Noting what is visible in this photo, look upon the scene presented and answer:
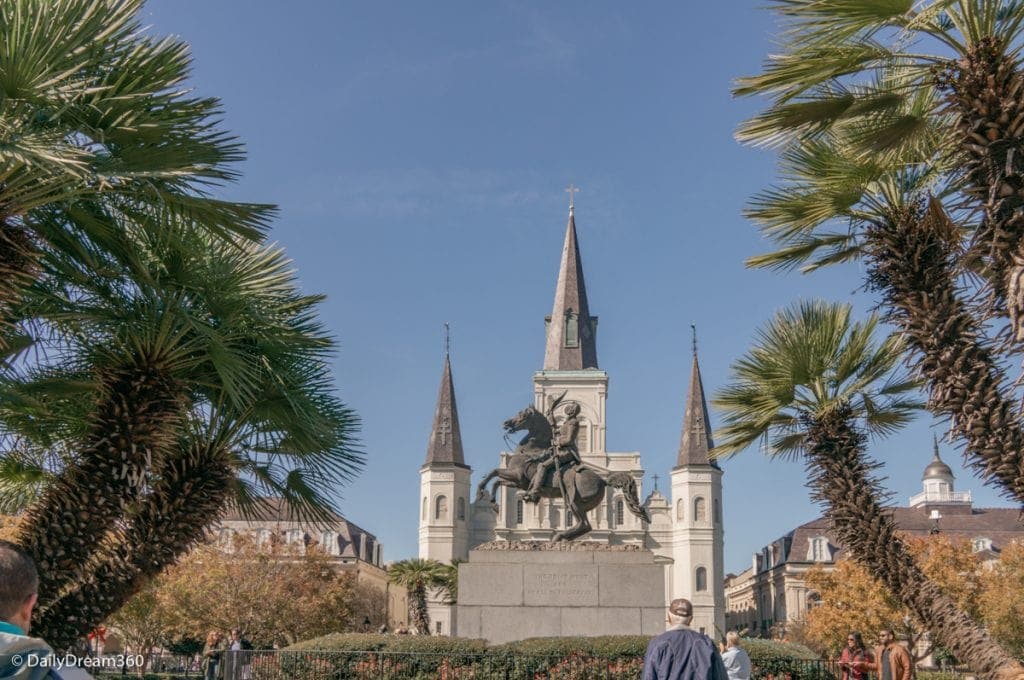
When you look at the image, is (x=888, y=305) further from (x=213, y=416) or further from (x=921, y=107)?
(x=213, y=416)

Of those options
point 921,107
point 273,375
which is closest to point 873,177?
point 921,107

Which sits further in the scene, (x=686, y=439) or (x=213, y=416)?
(x=686, y=439)

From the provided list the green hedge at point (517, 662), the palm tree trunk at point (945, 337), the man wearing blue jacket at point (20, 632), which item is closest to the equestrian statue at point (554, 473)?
the green hedge at point (517, 662)

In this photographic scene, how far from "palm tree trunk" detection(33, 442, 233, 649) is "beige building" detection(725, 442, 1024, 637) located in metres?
67.3

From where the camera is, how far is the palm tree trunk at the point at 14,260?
787 centimetres

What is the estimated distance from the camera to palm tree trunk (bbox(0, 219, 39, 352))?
7871 mm

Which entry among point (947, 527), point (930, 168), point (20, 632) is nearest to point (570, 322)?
point (947, 527)

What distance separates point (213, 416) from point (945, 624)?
900 cm

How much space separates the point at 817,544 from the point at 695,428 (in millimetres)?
14921

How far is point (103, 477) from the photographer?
32.5 ft

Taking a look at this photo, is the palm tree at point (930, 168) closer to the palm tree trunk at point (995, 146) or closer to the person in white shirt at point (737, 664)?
the palm tree trunk at point (995, 146)

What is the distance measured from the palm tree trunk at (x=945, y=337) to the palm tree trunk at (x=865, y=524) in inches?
113

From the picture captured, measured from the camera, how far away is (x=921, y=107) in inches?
428

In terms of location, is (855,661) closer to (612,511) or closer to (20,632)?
(20,632)
